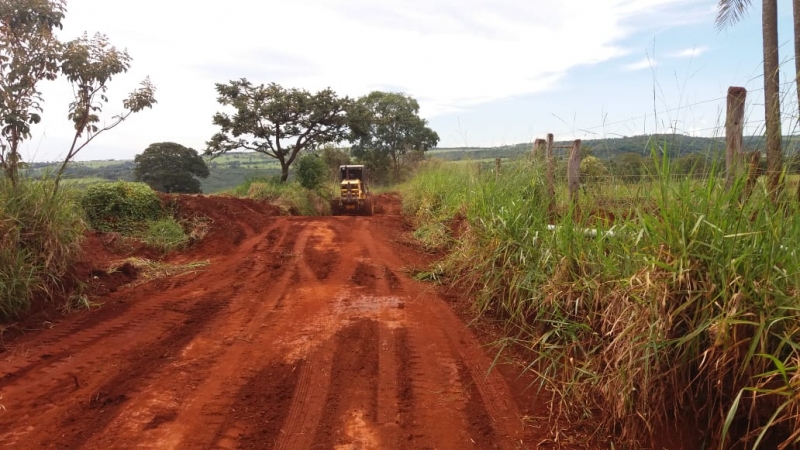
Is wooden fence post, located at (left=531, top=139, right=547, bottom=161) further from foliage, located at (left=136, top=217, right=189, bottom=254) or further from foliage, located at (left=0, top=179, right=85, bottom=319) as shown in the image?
foliage, located at (left=136, top=217, right=189, bottom=254)

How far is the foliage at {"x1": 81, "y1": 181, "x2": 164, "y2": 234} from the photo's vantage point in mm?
9828

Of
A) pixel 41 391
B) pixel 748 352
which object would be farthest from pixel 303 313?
pixel 748 352

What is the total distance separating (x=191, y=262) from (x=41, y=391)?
4833mm

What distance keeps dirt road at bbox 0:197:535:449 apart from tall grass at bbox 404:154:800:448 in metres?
0.63

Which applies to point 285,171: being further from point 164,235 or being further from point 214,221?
point 164,235

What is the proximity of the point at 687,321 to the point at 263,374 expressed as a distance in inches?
119

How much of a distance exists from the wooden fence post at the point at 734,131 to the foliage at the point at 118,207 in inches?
401

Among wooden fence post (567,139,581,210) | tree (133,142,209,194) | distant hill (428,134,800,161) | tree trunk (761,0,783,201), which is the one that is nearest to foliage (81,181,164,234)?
wooden fence post (567,139,581,210)

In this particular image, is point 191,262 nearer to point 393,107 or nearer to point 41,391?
point 41,391

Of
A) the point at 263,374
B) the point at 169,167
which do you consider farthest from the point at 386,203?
the point at 263,374

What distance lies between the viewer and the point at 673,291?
8.57 ft

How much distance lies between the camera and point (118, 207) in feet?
33.3

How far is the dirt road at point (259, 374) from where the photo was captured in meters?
2.93

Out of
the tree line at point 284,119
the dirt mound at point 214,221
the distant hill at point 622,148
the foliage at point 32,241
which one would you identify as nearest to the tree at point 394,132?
the tree line at point 284,119
